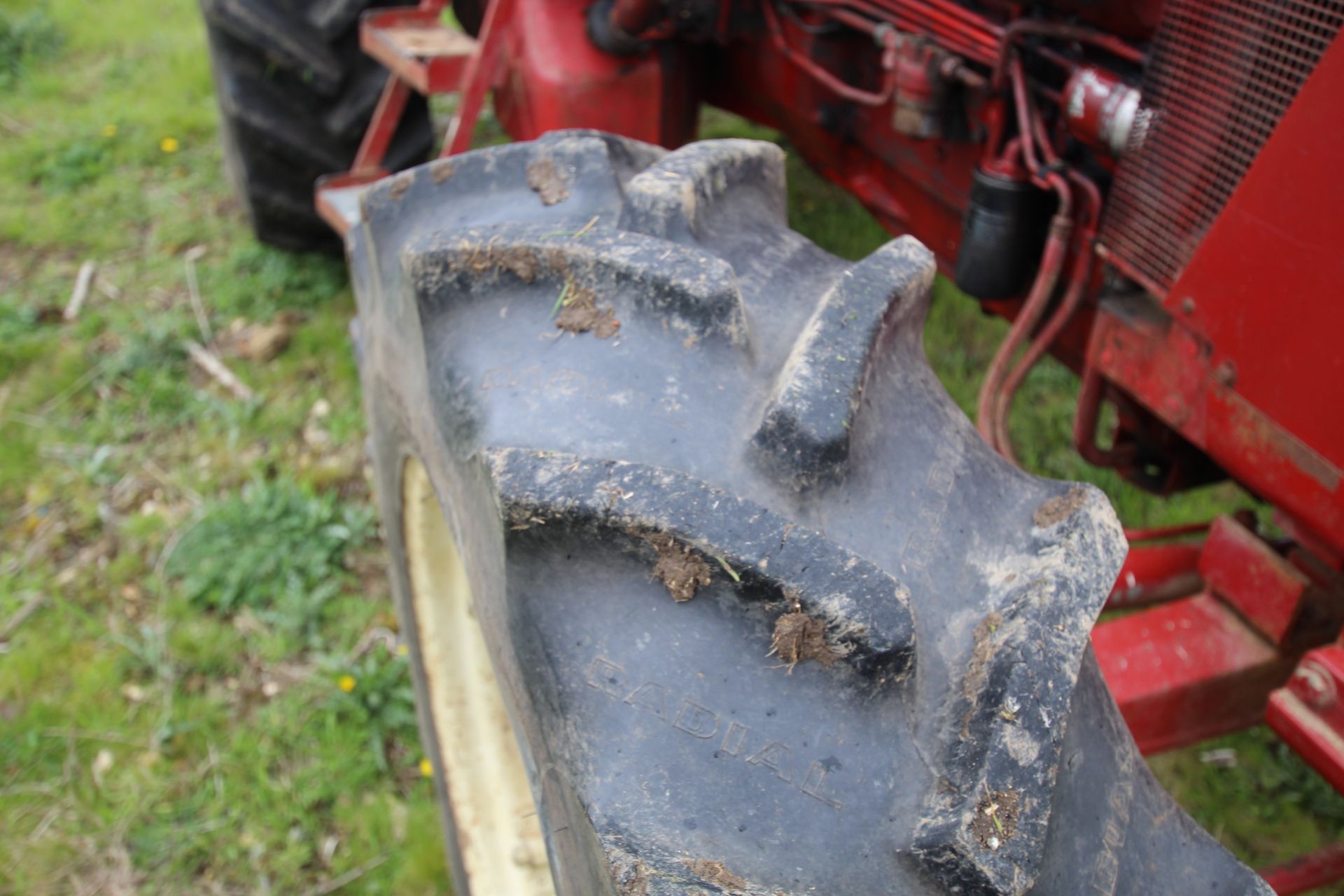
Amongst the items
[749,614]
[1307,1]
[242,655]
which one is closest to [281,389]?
[242,655]

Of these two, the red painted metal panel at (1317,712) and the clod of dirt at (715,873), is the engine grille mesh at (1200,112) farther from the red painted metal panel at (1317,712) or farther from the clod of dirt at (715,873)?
the clod of dirt at (715,873)

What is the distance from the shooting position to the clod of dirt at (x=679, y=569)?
2.52ft

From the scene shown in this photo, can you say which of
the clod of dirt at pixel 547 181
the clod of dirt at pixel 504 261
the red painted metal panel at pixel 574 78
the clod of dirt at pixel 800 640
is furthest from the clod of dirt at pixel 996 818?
the red painted metal panel at pixel 574 78

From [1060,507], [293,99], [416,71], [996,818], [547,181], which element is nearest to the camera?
[996,818]

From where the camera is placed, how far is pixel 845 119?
181 centimetres

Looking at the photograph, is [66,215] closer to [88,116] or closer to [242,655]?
[88,116]

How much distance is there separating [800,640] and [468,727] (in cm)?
89

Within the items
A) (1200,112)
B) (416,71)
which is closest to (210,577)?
(416,71)

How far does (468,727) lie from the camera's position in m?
1.49

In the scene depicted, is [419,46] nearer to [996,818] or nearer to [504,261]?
[504,261]

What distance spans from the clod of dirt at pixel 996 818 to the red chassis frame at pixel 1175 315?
0.47m

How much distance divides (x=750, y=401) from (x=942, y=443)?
0.20 metres

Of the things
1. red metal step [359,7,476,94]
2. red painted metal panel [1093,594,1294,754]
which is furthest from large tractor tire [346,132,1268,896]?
red metal step [359,7,476,94]

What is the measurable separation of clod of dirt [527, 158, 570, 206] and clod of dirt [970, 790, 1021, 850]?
77cm
